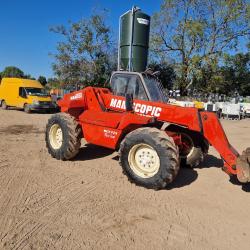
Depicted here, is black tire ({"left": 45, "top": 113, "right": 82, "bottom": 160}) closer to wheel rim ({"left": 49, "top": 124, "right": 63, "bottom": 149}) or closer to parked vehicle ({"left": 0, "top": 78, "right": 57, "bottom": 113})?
wheel rim ({"left": 49, "top": 124, "right": 63, "bottom": 149})

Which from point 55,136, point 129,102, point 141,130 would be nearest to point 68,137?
point 55,136

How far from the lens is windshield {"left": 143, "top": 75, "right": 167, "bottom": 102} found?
752 cm

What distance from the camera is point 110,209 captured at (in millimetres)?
5324

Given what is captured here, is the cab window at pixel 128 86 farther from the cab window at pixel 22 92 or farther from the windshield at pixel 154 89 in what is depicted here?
the cab window at pixel 22 92

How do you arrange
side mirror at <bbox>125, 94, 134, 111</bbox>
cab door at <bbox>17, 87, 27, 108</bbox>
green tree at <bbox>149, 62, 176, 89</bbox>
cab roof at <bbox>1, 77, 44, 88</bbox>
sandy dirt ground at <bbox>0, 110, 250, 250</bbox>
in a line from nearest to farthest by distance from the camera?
sandy dirt ground at <bbox>0, 110, 250, 250</bbox>, side mirror at <bbox>125, 94, 134, 111</bbox>, cab door at <bbox>17, 87, 27, 108</bbox>, cab roof at <bbox>1, 77, 44, 88</bbox>, green tree at <bbox>149, 62, 176, 89</bbox>

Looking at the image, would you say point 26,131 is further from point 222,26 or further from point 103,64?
point 222,26

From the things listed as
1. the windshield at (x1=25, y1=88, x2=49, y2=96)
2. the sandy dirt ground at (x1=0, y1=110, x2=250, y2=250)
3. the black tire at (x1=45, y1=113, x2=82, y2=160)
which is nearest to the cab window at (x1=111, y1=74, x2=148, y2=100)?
the black tire at (x1=45, y1=113, x2=82, y2=160)

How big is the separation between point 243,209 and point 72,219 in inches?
107

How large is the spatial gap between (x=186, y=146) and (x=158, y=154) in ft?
6.26

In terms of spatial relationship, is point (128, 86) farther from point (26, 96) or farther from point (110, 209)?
point (26, 96)

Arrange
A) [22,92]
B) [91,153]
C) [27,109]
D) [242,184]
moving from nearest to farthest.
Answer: [242,184], [91,153], [27,109], [22,92]

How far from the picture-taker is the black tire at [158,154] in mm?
5980

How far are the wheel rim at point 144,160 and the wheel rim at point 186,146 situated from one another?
162cm

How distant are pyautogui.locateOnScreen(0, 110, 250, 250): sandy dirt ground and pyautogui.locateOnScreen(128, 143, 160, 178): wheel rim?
0.32m
